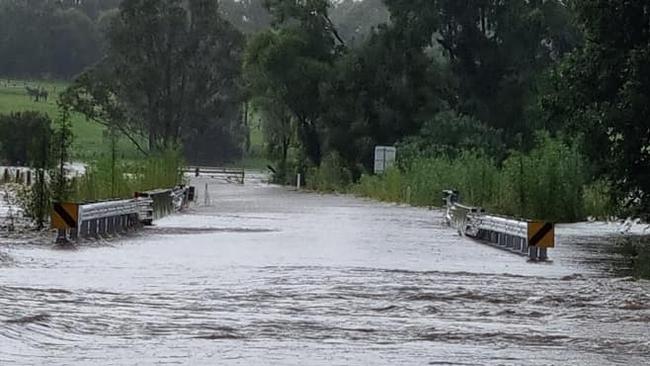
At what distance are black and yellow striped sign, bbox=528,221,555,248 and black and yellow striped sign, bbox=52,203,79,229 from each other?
324 inches

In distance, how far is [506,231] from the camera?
25.5 metres

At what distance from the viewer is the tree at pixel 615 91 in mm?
26172

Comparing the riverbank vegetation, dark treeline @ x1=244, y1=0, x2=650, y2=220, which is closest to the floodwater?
the riverbank vegetation

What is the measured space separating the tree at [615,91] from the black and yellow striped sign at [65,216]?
11.1 m

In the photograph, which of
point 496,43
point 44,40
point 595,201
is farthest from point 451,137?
point 44,40

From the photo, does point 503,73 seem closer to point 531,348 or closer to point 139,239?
point 139,239

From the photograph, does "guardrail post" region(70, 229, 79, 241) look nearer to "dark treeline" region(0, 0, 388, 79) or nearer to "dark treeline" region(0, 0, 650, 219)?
"dark treeline" region(0, 0, 650, 219)

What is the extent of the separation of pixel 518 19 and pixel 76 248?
51283 millimetres

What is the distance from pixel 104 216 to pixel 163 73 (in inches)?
2605

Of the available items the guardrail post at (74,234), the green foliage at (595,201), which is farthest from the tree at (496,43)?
the guardrail post at (74,234)

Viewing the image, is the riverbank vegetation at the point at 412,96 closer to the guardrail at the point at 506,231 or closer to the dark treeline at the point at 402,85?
the dark treeline at the point at 402,85

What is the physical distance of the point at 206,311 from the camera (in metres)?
14.0

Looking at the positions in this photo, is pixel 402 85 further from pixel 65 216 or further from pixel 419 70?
pixel 65 216

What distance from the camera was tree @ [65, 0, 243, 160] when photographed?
289 feet
